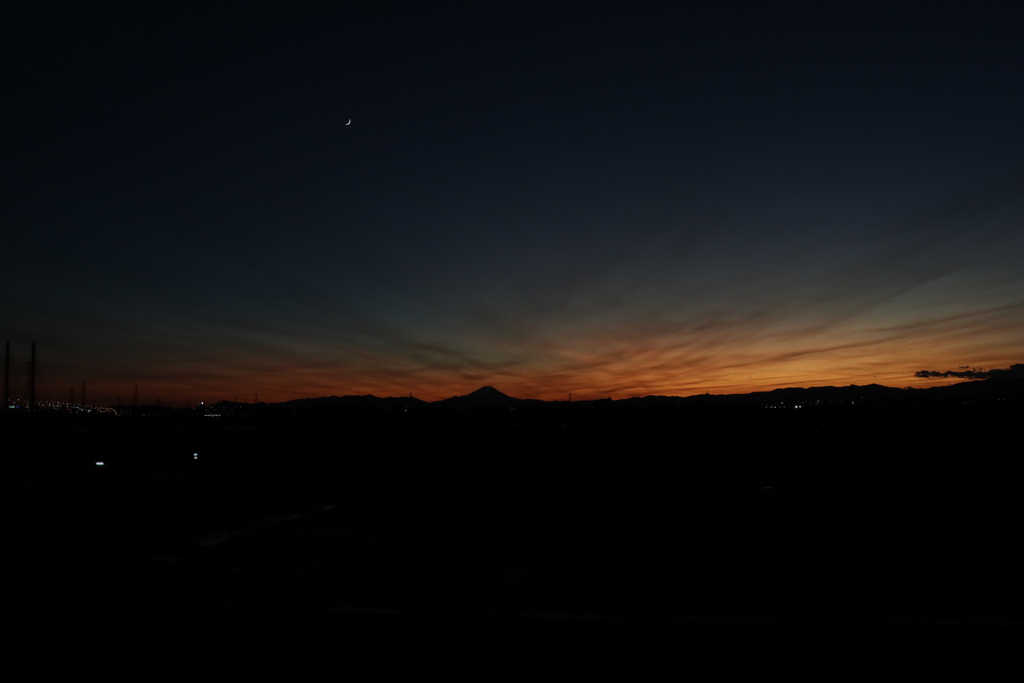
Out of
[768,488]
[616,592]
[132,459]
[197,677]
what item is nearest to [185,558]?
[197,677]

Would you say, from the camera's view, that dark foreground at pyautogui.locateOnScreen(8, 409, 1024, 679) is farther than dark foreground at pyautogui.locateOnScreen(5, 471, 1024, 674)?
No

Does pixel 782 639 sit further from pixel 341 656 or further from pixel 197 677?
pixel 197 677

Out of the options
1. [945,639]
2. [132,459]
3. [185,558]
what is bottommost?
[945,639]

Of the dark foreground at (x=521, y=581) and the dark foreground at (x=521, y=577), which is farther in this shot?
the dark foreground at (x=521, y=581)

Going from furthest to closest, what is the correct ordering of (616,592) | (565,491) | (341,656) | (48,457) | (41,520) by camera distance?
(48,457) < (565,491) < (41,520) < (616,592) < (341,656)

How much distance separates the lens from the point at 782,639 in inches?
239

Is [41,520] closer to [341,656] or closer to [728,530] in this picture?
[341,656]

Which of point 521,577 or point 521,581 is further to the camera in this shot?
point 521,577

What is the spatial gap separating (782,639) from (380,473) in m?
18.2

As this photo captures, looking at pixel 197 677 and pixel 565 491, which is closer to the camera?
pixel 197 677

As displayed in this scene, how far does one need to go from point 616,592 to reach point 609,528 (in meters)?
4.11

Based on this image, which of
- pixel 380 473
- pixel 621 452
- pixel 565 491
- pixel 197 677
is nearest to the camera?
pixel 197 677

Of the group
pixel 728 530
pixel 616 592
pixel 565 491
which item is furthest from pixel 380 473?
pixel 616 592

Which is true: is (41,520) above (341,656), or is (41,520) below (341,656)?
above
